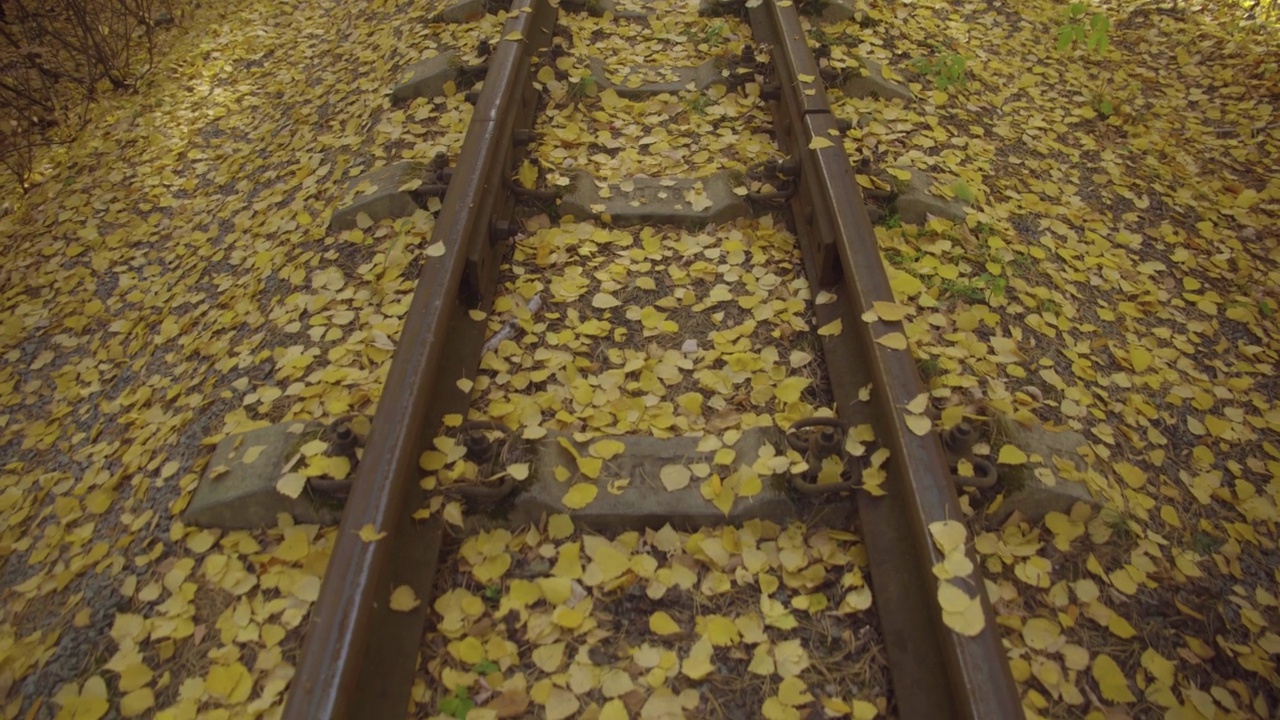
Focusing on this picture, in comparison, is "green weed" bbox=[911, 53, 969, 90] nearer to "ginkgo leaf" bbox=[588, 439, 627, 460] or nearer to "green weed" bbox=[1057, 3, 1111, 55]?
"green weed" bbox=[1057, 3, 1111, 55]

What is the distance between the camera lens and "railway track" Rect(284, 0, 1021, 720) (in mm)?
1861

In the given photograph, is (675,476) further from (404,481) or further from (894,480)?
(404,481)

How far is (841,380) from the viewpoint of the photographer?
260 centimetres

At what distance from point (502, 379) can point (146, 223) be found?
9.45ft

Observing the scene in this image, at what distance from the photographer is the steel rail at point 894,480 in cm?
178

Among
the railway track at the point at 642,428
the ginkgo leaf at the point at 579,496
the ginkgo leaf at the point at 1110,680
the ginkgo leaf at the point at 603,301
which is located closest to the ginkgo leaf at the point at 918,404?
the railway track at the point at 642,428

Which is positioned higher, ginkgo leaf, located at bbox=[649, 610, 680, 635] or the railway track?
the railway track

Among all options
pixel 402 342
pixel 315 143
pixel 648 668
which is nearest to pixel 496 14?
pixel 315 143

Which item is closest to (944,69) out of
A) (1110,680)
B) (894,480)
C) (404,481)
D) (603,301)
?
(603,301)

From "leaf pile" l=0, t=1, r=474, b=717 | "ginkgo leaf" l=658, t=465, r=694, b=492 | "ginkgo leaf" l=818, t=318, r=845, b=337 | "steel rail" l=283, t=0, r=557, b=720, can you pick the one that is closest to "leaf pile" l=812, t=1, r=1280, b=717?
"ginkgo leaf" l=818, t=318, r=845, b=337

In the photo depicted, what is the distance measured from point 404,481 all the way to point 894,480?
138cm

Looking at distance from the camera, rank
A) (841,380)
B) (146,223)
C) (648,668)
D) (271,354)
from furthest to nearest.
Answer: (146,223) → (271,354) → (841,380) → (648,668)

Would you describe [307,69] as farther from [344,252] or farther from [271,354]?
[271,354]

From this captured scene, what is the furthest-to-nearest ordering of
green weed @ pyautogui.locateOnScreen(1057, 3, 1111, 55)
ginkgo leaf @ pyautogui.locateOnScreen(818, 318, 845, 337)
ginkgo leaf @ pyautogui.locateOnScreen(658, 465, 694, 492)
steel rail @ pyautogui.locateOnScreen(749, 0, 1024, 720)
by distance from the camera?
green weed @ pyautogui.locateOnScreen(1057, 3, 1111, 55) → ginkgo leaf @ pyautogui.locateOnScreen(818, 318, 845, 337) → ginkgo leaf @ pyautogui.locateOnScreen(658, 465, 694, 492) → steel rail @ pyautogui.locateOnScreen(749, 0, 1024, 720)
